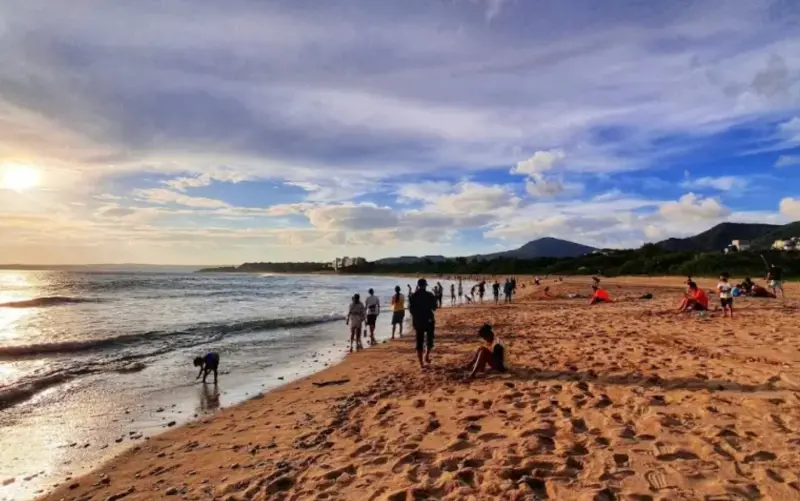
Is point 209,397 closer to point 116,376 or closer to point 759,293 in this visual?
point 116,376

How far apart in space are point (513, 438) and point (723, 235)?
183 meters

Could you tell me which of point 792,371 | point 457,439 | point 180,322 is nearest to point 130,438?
point 457,439

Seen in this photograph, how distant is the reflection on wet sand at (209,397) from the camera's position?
9.19m

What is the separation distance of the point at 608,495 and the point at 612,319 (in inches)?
587

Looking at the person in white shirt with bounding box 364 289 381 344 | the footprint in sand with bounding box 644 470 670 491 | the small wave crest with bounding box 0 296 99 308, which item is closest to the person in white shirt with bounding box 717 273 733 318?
the person in white shirt with bounding box 364 289 381 344

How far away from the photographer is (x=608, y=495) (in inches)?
159

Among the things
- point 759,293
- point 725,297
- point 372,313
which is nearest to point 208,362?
point 372,313

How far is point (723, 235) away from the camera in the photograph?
155375 mm

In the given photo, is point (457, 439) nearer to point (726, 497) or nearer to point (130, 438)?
point (726, 497)

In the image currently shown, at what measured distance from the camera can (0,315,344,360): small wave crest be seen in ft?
53.7

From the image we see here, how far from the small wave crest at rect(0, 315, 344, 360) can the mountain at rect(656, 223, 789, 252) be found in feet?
481

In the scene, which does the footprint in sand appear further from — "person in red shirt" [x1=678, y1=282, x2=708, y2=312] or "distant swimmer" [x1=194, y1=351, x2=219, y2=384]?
"person in red shirt" [x1=678, y1=282, x2=708, y2=312]

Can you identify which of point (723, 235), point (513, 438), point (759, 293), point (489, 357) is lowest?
point (513, 438)

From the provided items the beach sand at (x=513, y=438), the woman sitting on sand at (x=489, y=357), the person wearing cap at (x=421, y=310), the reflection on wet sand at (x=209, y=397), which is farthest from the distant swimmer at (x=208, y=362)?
the woman sitting on sand at (x=489, y=357)
